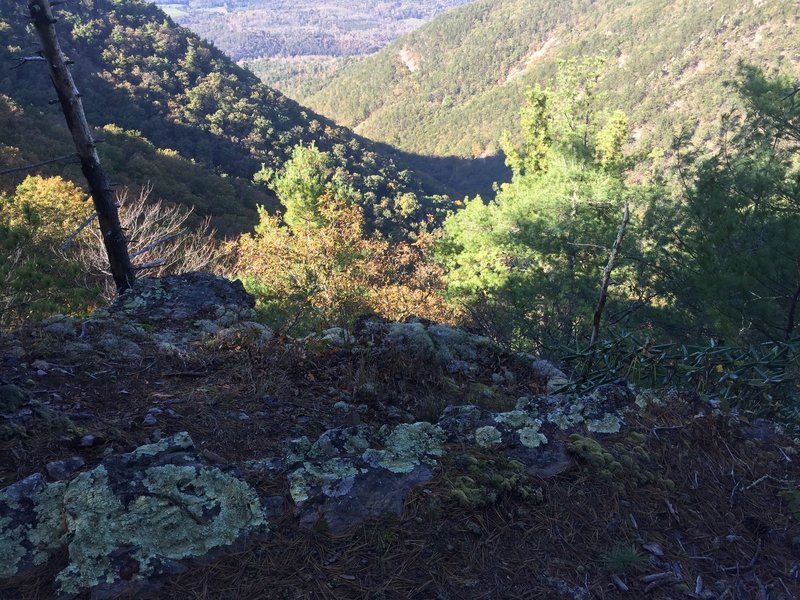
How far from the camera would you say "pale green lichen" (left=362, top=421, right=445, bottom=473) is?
183cm

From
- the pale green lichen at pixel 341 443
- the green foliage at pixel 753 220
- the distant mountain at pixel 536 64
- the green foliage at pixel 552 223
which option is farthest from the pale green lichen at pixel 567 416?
the distant mountain at pixel 536 64

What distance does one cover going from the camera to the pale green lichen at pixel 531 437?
6.49 ft

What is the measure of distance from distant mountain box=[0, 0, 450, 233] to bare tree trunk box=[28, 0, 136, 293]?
17536mm

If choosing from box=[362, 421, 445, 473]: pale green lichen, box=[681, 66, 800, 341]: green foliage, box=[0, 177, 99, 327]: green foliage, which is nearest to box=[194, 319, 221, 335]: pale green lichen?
box=[0, 177, 99, 327]: green foliage

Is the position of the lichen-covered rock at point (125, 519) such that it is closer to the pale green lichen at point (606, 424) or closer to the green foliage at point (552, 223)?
the pale green lichen at point (606, 424)

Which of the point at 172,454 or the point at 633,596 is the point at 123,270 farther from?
the point at 633,596

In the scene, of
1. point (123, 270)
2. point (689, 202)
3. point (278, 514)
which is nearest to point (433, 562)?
point (278, 514)

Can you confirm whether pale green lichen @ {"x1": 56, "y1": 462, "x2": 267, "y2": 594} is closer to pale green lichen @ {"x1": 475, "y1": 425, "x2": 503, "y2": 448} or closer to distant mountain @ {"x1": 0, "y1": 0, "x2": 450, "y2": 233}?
pale green lichen @ {"x1": 475, "y1": 425, "x2": 503, "y2": 448}

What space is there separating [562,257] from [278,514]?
35.5 feet

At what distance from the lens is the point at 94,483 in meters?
1.59

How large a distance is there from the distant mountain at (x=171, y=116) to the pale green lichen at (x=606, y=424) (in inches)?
886

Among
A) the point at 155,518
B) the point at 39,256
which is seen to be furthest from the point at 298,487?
the point at 39,256

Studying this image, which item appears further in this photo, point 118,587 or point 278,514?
point 278,514

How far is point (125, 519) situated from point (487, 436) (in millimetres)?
1272
